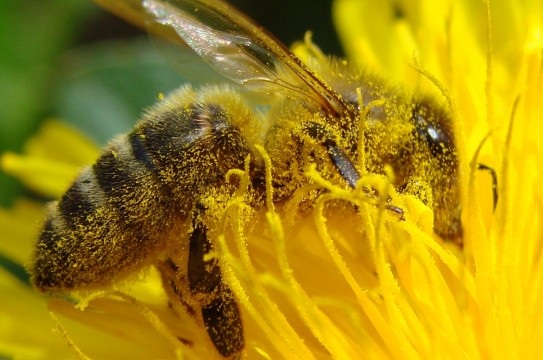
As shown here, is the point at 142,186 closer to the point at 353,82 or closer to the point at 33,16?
the point at 353,82

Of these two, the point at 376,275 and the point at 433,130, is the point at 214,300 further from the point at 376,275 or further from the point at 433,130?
the point at 433,130

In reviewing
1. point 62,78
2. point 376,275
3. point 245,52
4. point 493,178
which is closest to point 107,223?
point 245,52

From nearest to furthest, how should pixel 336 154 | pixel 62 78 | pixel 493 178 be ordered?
→ pixel 336 154, pixel 493 178, pixel 62 78

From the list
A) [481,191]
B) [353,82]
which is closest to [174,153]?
[353,82]

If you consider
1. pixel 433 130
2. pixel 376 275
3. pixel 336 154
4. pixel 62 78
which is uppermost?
pixel 433 130

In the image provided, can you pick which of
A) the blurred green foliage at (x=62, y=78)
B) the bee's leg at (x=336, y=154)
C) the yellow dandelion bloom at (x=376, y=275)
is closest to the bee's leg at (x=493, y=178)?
the yellow dandelion bloom at (x=376, y=275)

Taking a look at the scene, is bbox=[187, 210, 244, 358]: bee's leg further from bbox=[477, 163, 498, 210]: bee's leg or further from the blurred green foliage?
the blurred green foliage

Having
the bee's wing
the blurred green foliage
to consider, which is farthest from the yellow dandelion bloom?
the blurred green foliage
